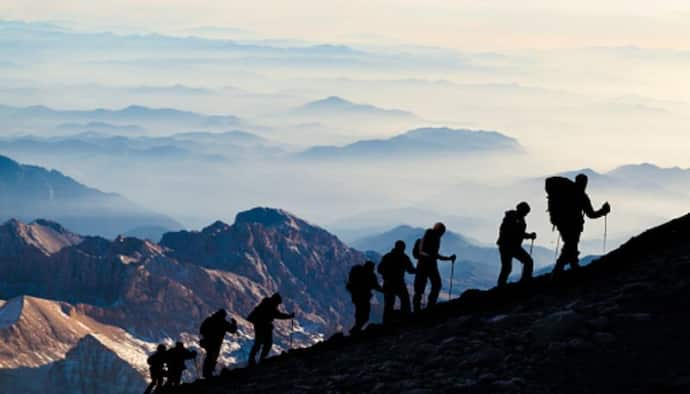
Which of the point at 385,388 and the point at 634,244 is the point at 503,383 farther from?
the point at 634,244

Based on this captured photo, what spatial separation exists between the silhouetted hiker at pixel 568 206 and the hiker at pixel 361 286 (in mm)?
5600

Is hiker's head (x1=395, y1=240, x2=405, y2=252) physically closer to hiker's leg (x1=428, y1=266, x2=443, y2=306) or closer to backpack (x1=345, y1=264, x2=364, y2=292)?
hiker's leg (x1=428, y1=266, x2=443, y2=306)

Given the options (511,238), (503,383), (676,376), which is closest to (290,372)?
(511,238)

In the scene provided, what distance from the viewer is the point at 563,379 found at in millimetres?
19641

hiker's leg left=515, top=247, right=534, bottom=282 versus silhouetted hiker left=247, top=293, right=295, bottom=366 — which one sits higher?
hiker's leg left=515, top=247, right=534, bottom=282

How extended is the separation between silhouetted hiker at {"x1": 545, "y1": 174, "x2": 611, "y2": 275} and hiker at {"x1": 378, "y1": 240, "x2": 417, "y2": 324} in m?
4.37

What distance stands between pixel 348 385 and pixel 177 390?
7808mm

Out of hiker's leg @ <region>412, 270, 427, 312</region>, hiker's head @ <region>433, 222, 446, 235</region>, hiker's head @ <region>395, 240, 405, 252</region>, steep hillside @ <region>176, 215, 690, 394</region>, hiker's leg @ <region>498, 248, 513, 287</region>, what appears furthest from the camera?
hiker's leg @ <region>412, 270, 427, 312</region>

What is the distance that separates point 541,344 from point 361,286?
9.59 metres

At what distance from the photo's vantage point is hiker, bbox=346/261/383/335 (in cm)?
3045

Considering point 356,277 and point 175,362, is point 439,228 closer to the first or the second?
point 356,277

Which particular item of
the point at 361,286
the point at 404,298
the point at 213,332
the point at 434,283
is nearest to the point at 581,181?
the point at 434,283

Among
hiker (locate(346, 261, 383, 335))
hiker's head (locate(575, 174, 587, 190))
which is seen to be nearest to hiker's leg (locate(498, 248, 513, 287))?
hiker's head (locate(575, 174, 587, 190))

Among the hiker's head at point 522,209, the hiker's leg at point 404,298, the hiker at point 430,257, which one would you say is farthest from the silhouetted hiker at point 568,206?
the hiker's leg at point 404,298
